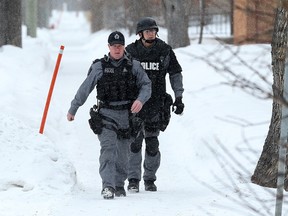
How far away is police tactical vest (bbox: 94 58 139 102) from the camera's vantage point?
6.84 m

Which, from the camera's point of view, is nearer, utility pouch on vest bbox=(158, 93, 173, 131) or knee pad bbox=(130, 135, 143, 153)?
knee pad bbox=(130, 135, 143, 153)

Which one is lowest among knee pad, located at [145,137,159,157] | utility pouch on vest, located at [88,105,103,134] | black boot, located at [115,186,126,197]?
black boot, located at [115,186,126,197]

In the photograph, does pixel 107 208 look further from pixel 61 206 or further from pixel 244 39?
pixel 244 39

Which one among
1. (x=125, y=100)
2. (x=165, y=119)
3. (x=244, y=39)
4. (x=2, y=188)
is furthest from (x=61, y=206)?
(x=244, y=39)

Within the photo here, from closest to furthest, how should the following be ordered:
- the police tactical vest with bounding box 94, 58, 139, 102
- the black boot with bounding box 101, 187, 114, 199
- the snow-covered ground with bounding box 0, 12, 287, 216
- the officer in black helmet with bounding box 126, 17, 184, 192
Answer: the snow-covered ground with bounding box 0, 12, 287, 216
the black boot with bounding box 101, 187, 114, 199
the police tactical vest with bounding box 94, 58, 139, 102
the officer in black helmet with bounding box 126, 17, 184, 192

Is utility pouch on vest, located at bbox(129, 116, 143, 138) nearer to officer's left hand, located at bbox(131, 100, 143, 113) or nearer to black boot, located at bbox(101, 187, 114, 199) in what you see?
officer's left hand, located at bbox(131, 100, 143, 113)

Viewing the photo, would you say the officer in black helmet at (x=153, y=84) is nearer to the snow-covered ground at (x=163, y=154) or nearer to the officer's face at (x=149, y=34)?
the officer's face at (x=149, y=34)

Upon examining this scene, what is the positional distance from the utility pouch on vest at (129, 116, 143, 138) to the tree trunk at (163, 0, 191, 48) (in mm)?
14825

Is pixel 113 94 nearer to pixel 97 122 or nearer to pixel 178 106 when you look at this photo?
pixel 97 122

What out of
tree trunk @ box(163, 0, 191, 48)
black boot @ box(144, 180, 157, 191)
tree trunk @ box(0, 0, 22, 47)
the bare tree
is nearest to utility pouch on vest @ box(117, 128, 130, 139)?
black boot @ box(144, 180, 157, 191)

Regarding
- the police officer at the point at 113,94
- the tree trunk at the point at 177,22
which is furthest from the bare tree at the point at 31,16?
the police officer at the point at 113,94

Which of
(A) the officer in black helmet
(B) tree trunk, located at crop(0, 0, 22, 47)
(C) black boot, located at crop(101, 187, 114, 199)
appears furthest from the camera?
(B) tree trunk, located at crop(0, 0, 22, 47)

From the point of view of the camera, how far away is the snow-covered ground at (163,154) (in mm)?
5852

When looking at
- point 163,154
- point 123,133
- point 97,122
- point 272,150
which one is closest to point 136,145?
point 123,133
